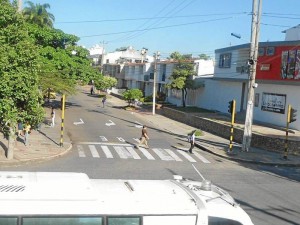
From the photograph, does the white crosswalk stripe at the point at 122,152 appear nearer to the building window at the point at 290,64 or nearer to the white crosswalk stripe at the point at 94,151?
the white crosswalk stripe at the point at 94,151

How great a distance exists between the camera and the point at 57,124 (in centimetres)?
3503

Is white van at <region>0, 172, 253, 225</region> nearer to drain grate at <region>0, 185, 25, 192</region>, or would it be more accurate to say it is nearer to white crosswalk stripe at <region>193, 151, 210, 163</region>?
drain grate at <region>0, 185, 25, 192</region>

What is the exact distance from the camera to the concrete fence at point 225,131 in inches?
1069

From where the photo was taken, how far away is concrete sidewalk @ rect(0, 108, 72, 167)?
1947cm

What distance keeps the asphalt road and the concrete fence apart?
4083 mm

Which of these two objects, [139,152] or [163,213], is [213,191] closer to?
[163,213]

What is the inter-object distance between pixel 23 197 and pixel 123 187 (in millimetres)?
1465

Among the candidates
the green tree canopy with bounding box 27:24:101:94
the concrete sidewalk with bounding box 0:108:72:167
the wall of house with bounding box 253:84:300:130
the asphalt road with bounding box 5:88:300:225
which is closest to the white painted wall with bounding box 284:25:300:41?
the wall of house with bounding box 253:84:300:130

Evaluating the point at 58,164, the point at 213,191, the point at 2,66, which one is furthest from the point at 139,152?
the point at 213,191

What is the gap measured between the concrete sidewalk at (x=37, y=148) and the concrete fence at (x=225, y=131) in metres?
11.6

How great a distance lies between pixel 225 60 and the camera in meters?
43.8

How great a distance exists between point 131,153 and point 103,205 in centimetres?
1847

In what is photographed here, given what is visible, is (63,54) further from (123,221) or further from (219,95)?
(123,221)

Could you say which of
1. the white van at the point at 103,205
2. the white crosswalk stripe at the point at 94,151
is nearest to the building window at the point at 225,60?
the white crosswalk stripe at the point at 94,151
